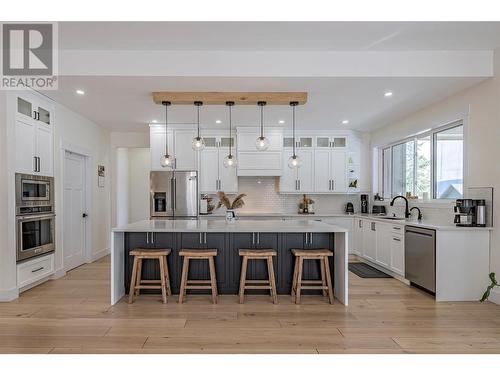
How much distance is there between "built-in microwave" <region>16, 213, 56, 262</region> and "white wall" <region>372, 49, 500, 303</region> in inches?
215

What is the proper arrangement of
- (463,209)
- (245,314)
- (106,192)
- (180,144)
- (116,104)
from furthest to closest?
(106,192), (180,144), (116,104), (463,209), (245,314)

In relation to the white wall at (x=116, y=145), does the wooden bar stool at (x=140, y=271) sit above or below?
below

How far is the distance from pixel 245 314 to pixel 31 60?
3487mm

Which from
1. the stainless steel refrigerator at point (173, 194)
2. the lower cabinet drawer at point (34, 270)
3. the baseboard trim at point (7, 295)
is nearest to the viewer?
the baseboard trim at point (7, 295)

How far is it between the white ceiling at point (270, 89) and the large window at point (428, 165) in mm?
541

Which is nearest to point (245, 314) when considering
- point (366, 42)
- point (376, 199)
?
point (366, 42)

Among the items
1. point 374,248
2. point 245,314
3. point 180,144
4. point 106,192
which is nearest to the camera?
point 245,314

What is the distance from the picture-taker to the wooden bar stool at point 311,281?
12.2ft

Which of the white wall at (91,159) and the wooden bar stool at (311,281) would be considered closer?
the wooden bar stool at (311,281)

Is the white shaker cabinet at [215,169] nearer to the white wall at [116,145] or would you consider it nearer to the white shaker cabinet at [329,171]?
the white wall at [116,145]

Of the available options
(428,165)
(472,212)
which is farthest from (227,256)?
(428,165)

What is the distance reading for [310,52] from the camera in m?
3.63

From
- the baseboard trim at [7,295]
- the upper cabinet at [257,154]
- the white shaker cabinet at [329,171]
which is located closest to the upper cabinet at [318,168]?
Result: the white shaker cabinet at [329,171]

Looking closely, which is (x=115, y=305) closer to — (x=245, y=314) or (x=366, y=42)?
(x=245, y=314)
